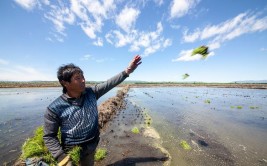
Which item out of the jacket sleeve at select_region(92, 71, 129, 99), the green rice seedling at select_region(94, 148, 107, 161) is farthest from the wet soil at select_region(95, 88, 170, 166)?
the jacket sleeve at select_region(92, 71, 129, 99)

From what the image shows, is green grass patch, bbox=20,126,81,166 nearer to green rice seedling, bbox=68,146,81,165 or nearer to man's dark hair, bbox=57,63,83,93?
green rice seedling, bbox=68,146,81,165

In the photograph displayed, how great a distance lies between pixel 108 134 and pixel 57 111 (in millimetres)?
7937

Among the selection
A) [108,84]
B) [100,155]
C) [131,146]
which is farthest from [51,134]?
[131,146]

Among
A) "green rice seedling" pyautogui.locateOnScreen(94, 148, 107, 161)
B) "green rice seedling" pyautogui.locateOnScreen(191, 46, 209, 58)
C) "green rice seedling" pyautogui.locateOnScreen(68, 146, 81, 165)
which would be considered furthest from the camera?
"green rice seedling" pyautogui.locateOnScreen(94, 148, 107, 161)

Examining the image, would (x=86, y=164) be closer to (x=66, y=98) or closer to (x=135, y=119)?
(x=66, y=98)

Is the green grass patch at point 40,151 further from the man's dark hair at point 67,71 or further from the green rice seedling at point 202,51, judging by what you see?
the green rice seedling at point 202,51

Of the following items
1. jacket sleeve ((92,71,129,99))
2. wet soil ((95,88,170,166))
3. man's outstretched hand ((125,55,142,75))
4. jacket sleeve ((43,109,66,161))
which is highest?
man's outstretched hand ((125,55,142,75))

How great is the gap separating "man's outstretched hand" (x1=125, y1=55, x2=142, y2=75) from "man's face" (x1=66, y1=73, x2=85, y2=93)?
865 mm

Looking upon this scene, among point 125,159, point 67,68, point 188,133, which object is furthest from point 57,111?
point 188,133

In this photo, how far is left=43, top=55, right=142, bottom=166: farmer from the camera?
2.57 m

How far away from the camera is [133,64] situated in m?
3.32

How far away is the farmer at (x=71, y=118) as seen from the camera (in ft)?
8.45

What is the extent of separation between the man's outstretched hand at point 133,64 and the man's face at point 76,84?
2.84 ft

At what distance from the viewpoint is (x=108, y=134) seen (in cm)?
1012
